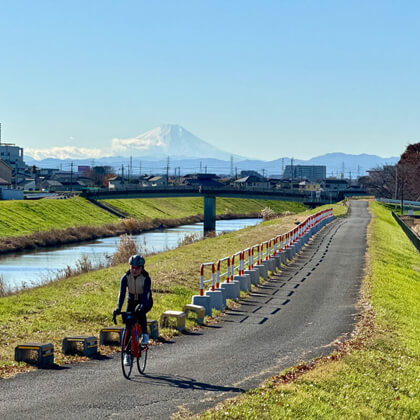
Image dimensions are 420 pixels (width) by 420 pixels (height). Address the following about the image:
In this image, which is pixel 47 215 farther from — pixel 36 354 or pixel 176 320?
pixel 36 354

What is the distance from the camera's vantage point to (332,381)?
1409 cm

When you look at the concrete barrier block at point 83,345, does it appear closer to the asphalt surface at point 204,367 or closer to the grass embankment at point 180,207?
the asphalt surface at point 204,367

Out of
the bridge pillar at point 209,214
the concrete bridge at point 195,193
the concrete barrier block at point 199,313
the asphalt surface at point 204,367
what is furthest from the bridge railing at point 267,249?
the concrete bridge at point 195,193

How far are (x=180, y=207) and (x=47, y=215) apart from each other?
156 ft

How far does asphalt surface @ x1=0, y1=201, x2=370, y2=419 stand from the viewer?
12.3m

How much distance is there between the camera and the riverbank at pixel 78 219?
281 feet

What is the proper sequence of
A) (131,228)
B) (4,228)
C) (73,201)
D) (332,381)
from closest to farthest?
(332,381) < (4,228) < (131,228) < (73,201)

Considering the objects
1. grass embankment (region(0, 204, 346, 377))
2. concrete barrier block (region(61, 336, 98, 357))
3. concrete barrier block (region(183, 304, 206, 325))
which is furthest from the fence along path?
concrete barrier block (region(61, 336, 98, 357))

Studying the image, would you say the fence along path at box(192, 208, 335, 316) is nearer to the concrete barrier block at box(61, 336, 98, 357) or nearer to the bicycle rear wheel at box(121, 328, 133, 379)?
the concrete barrier block at box(61, 336, 98, 357)

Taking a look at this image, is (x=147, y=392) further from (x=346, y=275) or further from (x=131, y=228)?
(x=131, y=228)

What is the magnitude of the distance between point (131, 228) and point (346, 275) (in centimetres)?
7365

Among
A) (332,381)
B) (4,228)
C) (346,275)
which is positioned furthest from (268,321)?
(4,228)

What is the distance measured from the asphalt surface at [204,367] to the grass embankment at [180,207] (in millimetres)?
102277

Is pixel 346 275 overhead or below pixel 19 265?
overhead
